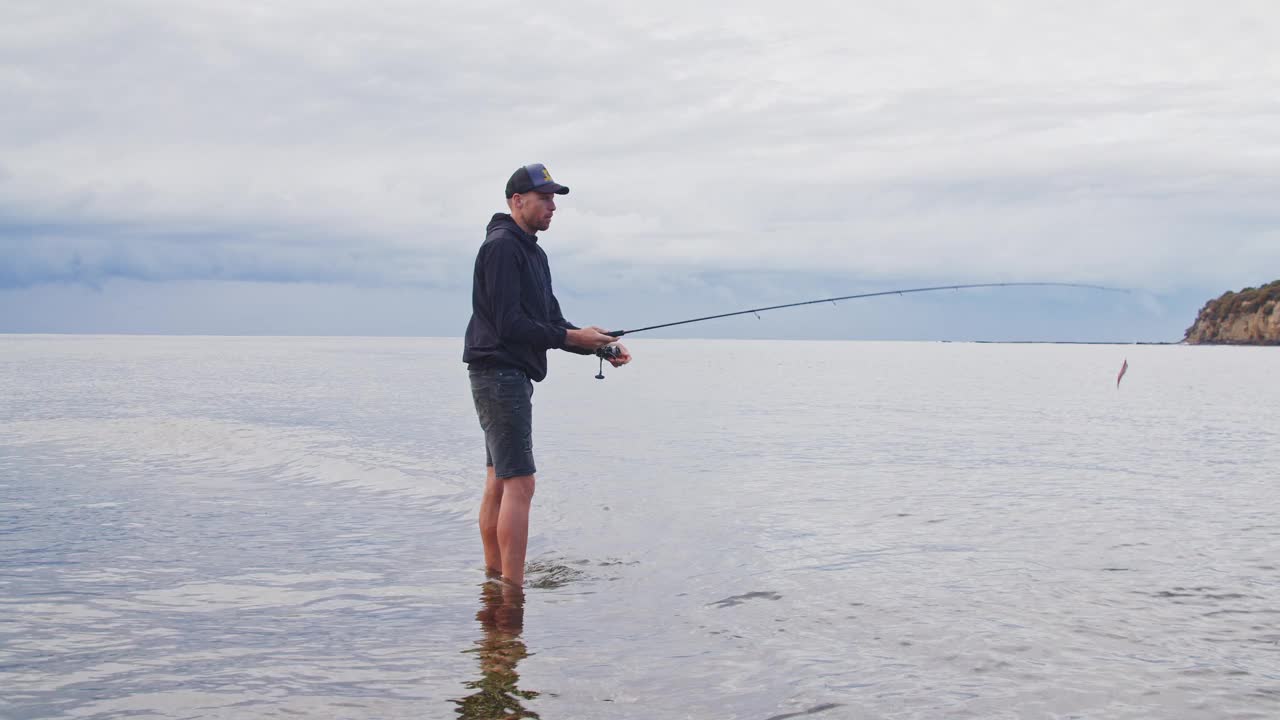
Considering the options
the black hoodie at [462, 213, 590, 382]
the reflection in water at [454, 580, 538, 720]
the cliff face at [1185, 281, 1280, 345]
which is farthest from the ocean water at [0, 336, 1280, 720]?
the cliff face at [1185, 281, 1280, 345]

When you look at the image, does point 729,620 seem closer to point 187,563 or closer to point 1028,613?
point 1028,613

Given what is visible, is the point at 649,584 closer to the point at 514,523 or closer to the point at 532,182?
the point at 514,523

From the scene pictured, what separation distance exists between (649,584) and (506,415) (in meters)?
1.67

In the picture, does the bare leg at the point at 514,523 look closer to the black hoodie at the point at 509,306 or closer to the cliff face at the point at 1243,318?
the black hoodie at the point at 509,306

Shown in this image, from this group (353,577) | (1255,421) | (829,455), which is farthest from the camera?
(1255,421)

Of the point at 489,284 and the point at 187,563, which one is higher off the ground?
the point at 489,284

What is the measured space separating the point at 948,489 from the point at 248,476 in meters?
7.93

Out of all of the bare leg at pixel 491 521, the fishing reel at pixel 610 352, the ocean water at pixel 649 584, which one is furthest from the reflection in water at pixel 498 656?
the fishing reel at pixel 610 352

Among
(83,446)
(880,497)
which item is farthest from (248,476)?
(880,497)

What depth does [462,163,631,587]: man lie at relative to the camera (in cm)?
530

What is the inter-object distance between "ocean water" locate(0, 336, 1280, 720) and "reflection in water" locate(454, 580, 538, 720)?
21 millimetres

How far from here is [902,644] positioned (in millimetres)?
4973

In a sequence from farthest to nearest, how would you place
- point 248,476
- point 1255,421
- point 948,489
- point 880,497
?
point 1255,421 → point 248,476 → point 948,489 → point 880,497

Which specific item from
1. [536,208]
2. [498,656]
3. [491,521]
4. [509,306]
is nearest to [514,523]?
[491,521]
